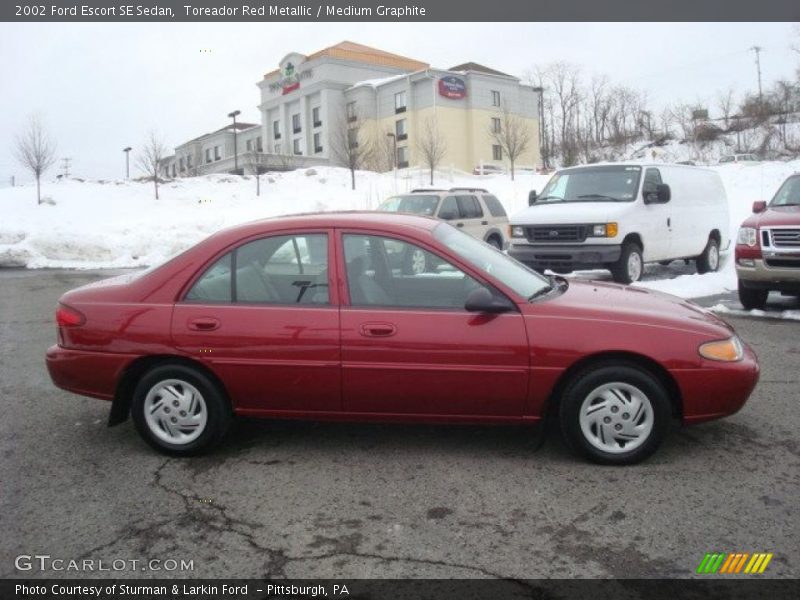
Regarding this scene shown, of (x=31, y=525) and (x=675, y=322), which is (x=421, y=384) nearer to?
(x=675, y=322)

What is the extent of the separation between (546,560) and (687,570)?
589mm

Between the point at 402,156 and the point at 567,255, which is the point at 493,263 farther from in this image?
the point at 402,156

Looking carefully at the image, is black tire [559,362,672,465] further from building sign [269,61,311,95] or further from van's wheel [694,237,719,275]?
building sign [269,61,311,95]

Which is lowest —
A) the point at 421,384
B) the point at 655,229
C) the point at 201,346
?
the point at 421,384

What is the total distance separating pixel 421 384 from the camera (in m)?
4.29

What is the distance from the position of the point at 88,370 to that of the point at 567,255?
8696 mm

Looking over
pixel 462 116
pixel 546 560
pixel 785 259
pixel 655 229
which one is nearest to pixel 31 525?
pixel 546 560

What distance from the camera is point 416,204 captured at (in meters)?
15.3

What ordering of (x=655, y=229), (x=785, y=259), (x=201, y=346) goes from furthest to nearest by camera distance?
(x=655, y=229), (x=785, y=259), (x=201, y=346)

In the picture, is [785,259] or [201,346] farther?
[785,259]

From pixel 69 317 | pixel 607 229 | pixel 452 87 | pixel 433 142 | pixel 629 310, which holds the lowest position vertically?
pixel 629 310

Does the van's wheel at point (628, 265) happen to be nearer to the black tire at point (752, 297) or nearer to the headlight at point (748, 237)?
the black tire at point (752, 297)

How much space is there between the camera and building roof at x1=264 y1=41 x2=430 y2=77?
6756cm

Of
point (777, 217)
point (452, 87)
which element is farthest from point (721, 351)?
point (452, 87)
